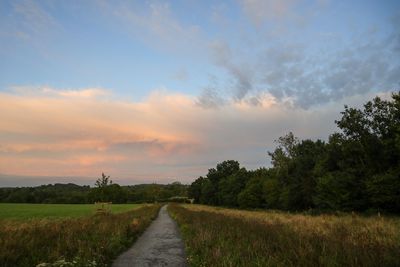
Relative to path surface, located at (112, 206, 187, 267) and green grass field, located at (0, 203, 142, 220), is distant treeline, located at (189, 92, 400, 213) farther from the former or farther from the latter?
green grass field, located at (0, 203, 142, 220)

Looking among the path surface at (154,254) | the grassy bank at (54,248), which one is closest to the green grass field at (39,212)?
the path surface at (154,254)

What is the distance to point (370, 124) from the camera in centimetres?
4153

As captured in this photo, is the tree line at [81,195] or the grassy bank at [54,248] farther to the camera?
the tree line at [81,195]

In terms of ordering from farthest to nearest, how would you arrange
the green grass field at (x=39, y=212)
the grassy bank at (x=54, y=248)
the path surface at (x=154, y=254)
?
1. the green grass field at (x=39, y=212)
2. the path surface at (x=154, y=254)
3. the grassy bank at (x=54, y=248)

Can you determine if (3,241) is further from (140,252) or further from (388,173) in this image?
(388,173)

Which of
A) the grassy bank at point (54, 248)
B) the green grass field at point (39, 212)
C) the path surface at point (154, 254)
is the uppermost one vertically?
the green grass field at point (39, 212)

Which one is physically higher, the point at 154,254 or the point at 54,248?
the point at 54,248

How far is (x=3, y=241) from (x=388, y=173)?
3627 centimetres

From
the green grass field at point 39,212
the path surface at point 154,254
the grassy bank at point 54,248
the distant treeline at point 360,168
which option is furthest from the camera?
the green grass field at point 39,212

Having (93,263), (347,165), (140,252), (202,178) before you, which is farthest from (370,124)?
(202,178)

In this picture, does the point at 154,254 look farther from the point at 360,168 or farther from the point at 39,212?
the point at 39,212

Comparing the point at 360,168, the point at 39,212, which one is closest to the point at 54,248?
the point at 360,168

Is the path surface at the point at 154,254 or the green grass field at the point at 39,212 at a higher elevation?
the green grass field at the point at 39,212

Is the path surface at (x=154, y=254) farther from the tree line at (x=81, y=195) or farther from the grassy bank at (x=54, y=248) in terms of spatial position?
the tree line at (x=81, y=195)
